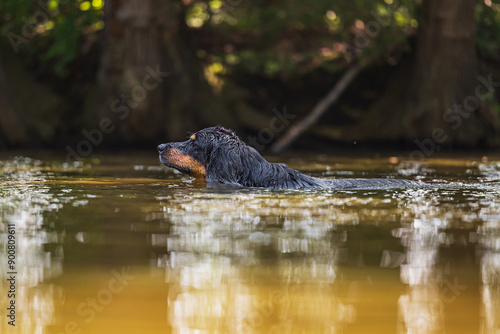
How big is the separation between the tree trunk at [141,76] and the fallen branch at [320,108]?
2.69m

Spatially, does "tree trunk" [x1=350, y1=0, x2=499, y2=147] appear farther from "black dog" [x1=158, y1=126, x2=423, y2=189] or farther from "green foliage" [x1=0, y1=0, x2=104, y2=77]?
"black dog" [x1=158, y1=126, x2=423, y2=189]

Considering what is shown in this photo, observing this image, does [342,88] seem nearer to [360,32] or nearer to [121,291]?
[360,32]

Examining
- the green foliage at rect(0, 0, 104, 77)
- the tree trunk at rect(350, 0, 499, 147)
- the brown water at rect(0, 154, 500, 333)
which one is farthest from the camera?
the tree trunk at rect(350, 0, 499, 147)

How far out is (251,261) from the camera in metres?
5.32

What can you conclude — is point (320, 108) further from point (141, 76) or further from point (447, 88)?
point (141, 76)

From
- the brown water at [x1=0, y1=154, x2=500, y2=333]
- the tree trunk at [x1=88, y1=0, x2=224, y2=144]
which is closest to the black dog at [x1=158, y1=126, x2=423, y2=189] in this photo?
the brown water at [x1=0, y1=154, x2=500, y2=333]

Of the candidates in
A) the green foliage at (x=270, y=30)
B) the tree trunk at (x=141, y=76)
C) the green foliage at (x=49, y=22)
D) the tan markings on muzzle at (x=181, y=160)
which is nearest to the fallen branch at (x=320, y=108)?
the green foliage at (x=270, y=30)

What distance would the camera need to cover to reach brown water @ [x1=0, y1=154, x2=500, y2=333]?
4.06 meters

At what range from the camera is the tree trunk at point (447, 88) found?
67.1ft

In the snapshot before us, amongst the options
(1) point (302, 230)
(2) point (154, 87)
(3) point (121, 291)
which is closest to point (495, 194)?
(1) point (302, 230)

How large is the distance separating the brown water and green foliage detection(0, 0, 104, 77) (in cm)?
1122

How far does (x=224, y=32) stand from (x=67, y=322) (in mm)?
19923

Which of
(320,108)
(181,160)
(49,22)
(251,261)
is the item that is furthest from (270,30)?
(251,261)

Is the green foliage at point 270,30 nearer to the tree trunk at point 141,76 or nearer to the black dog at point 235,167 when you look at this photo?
the tree trunk at point 141,76
